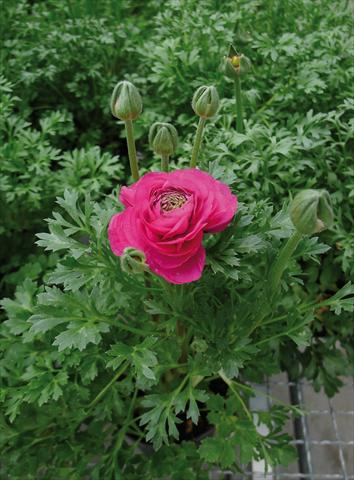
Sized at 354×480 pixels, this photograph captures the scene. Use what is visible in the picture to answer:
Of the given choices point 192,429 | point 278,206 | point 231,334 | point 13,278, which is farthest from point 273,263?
point 13,278

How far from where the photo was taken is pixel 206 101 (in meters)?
0.49

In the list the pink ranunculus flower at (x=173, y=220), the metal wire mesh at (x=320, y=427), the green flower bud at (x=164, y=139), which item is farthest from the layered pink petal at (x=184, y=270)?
the metal wire mesh at (x=320, y=427)

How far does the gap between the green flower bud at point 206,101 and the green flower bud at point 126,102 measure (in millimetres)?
57

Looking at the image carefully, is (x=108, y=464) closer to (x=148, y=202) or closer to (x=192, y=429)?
(x=192, y=429)

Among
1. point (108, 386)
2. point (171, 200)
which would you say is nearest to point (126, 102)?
point (171, 200)

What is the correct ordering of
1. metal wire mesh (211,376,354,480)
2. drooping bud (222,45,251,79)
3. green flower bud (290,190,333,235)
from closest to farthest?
green flower bud (290,190,333,235) < drooping bud (222,45,251,79) < metal wire mesh (211,376,354,480)

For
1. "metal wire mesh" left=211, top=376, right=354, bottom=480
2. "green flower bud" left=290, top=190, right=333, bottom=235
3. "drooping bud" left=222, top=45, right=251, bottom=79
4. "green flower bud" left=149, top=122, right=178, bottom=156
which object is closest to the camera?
"green flower bud" left=290, top=190, right=333, bottom=235

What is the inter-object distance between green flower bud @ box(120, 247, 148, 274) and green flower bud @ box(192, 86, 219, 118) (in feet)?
0.58

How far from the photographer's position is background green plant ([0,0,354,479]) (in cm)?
51

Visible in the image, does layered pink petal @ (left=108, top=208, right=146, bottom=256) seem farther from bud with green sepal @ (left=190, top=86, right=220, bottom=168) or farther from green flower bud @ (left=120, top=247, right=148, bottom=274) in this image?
bud with green sepal @ (left=190, top=86, right=220, bottom=168)

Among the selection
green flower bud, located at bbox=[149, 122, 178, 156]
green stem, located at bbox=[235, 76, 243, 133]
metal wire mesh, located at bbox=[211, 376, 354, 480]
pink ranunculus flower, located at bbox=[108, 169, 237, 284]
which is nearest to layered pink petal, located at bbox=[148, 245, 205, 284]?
pink ranunculus flower, located at bbox=[108, 169, 237, 284]

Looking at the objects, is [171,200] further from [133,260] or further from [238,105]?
[238,105]

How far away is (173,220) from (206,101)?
0.16 meters

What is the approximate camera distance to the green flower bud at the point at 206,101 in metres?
0.49
